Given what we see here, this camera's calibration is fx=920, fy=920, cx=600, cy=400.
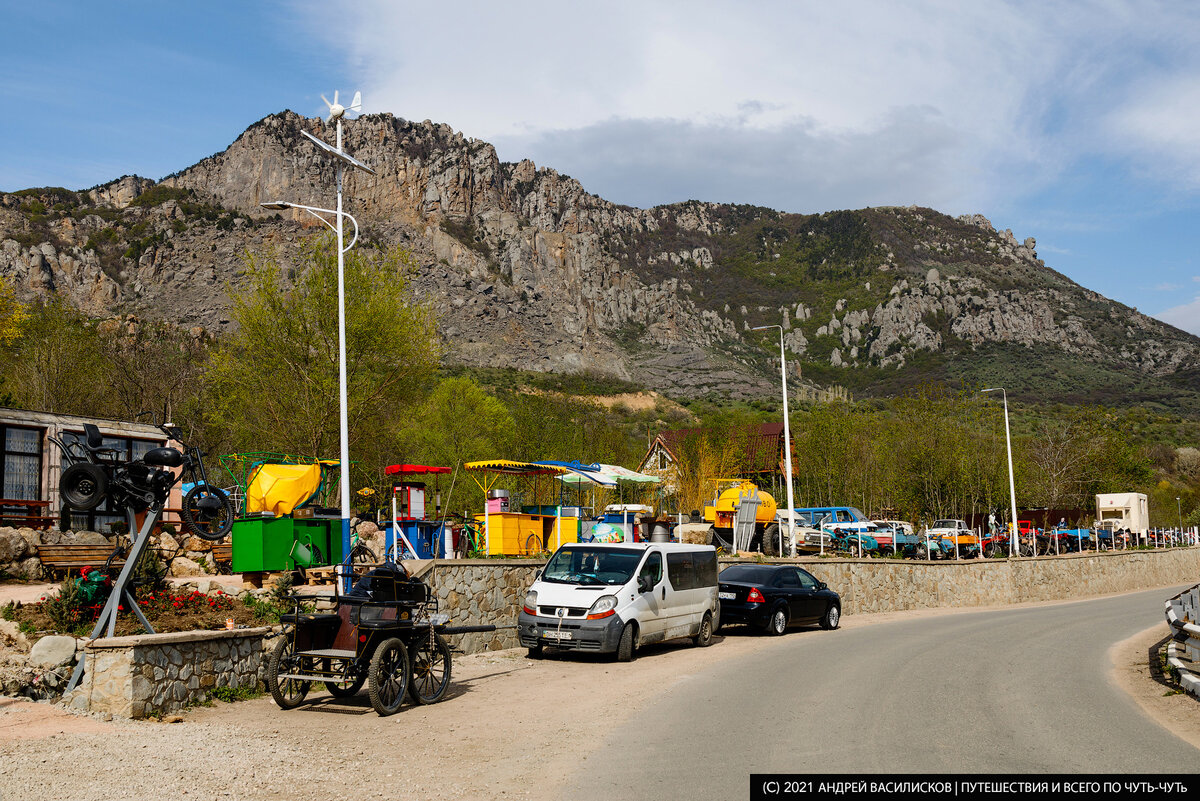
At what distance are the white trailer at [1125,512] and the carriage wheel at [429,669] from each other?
47885 millimetres

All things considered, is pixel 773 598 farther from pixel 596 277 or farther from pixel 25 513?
pixel 596 277

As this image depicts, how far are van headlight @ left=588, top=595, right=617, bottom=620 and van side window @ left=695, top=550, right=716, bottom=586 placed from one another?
311 cm

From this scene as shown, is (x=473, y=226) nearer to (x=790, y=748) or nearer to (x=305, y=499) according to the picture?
(x=305, y=499)

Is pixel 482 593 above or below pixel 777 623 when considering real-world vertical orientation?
above

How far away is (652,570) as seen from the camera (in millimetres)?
16859

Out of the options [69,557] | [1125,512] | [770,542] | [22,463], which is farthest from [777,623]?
[1125,512]

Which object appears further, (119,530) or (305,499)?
(119,530)

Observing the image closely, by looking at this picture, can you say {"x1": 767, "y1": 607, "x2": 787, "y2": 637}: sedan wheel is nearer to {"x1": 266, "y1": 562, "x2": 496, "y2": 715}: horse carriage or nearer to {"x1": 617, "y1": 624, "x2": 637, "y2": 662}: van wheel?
{"x1": 617, "y1": 624, "x2": 637, "y2": 662}: van wheel

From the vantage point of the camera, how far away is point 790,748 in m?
8.80

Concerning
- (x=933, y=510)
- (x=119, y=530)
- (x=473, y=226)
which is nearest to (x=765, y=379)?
(x=473, y=226)

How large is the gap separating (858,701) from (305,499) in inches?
467

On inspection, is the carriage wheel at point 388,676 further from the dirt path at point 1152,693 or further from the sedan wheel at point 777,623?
the sedan wheel at point 777,623

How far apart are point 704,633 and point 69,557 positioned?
12.1m

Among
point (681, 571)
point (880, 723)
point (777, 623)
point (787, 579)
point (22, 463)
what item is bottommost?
point (777, 623)
